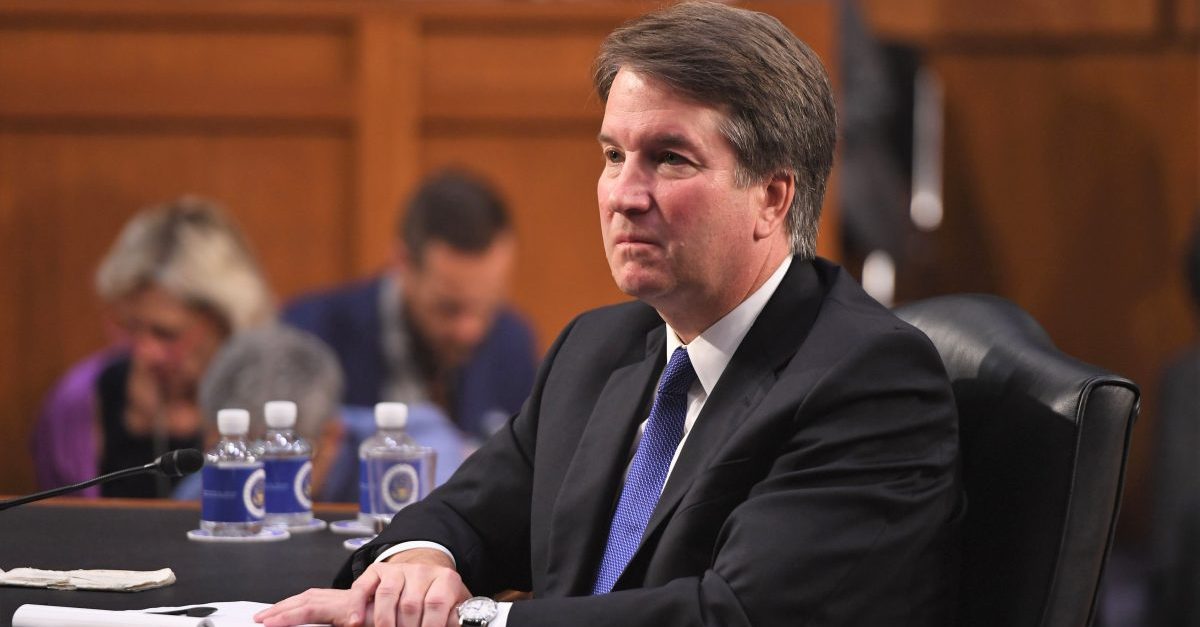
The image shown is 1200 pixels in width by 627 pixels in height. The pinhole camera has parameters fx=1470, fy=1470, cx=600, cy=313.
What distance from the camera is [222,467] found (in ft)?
7.22

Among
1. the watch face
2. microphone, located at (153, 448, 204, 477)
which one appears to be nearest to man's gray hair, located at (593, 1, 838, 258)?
the watch face

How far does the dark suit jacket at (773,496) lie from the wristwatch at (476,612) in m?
0.03

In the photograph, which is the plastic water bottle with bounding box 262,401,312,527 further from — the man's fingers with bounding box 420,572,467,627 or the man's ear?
the man's ear

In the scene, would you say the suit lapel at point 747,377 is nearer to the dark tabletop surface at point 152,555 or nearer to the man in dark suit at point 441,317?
the dark tabletop surface at point 152,555

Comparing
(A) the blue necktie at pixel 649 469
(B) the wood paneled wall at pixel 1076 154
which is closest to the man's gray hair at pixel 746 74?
(A) the blue necktie at pixel 649 469

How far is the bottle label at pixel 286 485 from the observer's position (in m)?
2.28

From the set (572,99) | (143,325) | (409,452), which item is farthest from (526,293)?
(409,452)

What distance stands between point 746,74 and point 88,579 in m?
1.00

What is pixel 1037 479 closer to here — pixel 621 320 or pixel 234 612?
pixel 621 320

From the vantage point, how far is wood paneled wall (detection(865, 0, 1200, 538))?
584cm

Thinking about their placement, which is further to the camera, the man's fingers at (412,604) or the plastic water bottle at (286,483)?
the plastic water bottle at (286,483)

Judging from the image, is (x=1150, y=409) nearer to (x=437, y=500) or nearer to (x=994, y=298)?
(x=994, y=298)

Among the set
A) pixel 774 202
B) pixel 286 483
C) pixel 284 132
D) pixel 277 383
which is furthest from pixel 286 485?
pixel 284 132

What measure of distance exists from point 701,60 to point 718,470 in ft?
1.54
